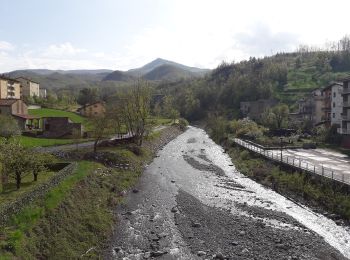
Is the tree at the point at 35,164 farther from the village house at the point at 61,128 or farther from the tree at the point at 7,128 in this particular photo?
the village house at the point at 61,128

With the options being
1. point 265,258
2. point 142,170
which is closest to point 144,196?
point 142,170

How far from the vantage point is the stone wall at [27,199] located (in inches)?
902

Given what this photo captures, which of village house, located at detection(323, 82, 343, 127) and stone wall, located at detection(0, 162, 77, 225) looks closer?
stone wall, located at detection(0, 162, 77, 225)

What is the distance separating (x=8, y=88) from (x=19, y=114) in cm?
3938

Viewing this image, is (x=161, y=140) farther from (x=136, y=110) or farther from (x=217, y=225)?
(x=217, y=225)

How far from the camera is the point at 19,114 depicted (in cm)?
8244

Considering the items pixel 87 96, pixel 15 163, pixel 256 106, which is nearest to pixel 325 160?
pixel 15 163

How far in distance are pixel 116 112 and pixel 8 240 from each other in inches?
1753

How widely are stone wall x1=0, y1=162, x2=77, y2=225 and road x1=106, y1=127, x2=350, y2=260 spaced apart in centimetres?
617

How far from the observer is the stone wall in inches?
902

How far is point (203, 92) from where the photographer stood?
176000 mm

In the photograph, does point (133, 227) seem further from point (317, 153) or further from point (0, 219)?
point (317, 153)

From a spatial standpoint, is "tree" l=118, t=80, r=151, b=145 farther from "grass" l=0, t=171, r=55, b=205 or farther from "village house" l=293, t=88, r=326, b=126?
"village house" l=293, t=88, r=326, b=126

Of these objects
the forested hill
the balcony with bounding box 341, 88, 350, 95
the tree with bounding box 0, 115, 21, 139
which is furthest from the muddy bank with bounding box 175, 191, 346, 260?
the forested hill
